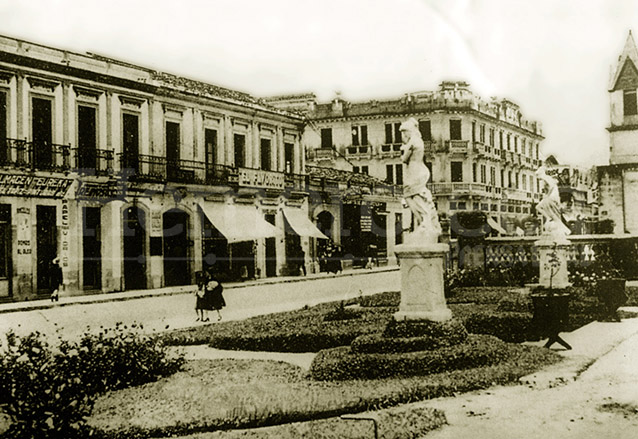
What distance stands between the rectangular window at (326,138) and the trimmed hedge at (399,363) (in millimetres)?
43787

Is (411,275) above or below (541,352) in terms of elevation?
above

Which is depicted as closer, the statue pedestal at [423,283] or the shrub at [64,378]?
the shrub at [64,378]

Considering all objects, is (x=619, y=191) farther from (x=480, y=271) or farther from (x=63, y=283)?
(x=63, y=283)

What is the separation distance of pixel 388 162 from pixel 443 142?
426 cm

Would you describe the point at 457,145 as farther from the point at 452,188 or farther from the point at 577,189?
the point at 577,189

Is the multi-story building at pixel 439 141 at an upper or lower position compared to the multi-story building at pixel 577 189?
upper

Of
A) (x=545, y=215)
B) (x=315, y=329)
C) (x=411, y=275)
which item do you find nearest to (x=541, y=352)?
(x=411, y=275)

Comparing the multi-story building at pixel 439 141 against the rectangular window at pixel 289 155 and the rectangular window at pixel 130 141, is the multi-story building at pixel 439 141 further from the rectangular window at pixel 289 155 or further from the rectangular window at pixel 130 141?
the rectangular window at pixel 130 141

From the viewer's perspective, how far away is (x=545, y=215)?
1764cm

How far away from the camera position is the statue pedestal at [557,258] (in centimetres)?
1658

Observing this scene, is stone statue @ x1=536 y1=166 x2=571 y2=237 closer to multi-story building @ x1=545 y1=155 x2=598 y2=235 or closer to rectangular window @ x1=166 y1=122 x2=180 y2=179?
rectangular window @ x1=166 y1=122 x2=180 y2=179

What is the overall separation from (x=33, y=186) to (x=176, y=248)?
8.30 meters

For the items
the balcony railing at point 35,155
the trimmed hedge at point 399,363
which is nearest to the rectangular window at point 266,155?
the balcony railing at point 35,155

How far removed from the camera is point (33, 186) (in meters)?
20.1
